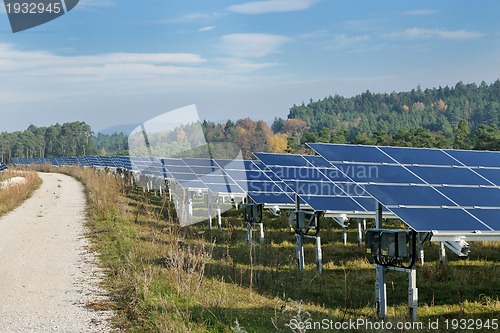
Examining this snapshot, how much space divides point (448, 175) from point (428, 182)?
0.76 metres

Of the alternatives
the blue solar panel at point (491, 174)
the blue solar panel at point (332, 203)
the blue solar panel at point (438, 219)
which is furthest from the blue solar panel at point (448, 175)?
the blue solar panel at point (332, 203)

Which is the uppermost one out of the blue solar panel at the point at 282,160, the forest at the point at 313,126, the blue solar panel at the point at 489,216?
the forest at the point at 313,126

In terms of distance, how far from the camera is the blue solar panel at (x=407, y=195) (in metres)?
9.75

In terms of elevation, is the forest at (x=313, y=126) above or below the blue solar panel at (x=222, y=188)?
above

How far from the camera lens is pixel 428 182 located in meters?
10.8

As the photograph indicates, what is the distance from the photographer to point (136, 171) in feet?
139

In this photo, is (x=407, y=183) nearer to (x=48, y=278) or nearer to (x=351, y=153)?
(x=351, y=153)

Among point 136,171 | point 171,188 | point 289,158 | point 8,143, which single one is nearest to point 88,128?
point 8,143

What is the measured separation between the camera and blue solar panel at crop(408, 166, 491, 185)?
1104 centimetres

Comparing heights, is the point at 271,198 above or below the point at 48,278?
above

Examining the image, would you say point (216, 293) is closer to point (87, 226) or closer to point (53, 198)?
A: point (87, 226)

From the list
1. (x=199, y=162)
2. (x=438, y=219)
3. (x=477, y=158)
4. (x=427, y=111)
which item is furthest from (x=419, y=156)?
(x=427, y=111)

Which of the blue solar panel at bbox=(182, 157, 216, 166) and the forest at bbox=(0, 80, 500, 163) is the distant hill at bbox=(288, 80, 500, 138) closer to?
the forest at bbox=(0, 80, 500, 163)

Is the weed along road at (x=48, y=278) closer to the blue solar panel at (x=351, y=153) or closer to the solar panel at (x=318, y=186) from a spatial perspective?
the blue solar panel at (x=351, y=153)
